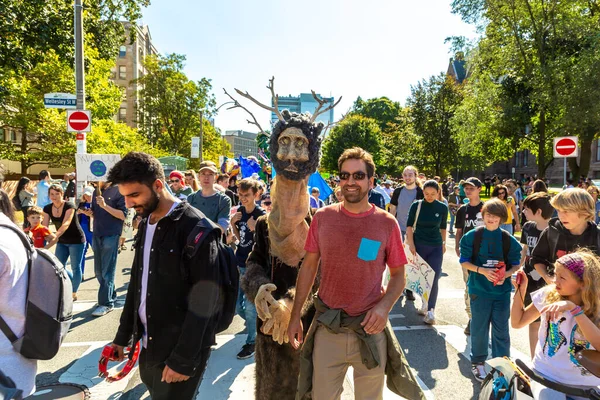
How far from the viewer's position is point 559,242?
3.41 m

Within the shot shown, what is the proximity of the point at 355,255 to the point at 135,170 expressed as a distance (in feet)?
4.29

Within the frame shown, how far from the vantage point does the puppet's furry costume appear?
2502 mm

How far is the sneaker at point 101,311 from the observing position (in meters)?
5.48

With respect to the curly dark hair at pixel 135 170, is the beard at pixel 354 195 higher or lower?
lower

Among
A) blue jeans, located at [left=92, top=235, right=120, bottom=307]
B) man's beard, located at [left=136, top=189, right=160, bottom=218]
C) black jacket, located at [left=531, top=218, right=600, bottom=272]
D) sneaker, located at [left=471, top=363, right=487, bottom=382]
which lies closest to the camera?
man's beard, located at [left=136, top=189, right=160, bottom=218]

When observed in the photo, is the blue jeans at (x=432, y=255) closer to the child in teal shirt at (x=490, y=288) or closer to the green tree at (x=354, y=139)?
the child in teal shirt at (x=490, y=288)

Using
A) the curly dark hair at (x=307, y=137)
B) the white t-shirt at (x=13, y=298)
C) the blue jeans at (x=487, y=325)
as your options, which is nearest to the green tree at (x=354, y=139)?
the blue jeans at (x=487, y=325)

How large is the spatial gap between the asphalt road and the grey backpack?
1.80 metres

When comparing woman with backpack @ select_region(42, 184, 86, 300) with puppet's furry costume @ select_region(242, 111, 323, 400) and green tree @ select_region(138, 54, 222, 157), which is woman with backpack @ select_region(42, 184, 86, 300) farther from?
green tree @ select_region(138, 54, 222, 157)

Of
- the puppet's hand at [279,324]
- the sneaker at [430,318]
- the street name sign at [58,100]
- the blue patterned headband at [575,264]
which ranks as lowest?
the sneaker at [430,318]

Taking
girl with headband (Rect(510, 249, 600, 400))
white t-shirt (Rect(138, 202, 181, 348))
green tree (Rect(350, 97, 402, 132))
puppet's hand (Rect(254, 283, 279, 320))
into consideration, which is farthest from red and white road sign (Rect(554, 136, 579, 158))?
green tree (Rect(350, 97, 402, 132))

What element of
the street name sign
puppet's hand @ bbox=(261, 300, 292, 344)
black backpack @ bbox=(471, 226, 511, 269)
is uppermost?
the street name sign

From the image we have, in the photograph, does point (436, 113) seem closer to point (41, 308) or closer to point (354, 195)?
point (354, 195)

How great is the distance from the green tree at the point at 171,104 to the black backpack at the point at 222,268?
3859 cm
